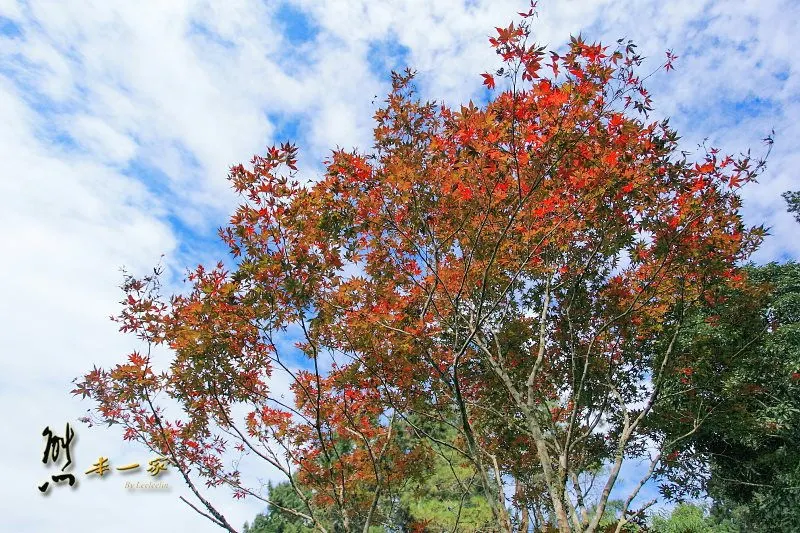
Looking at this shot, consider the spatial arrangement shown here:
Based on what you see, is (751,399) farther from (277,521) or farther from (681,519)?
(277,521)

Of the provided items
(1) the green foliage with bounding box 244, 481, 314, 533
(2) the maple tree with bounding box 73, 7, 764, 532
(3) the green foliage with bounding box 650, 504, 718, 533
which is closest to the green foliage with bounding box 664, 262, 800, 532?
(2) the maple tree with bounding box 73, 7, 764, 532

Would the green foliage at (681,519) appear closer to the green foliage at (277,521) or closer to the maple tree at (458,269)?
the green foliage at (277,521)

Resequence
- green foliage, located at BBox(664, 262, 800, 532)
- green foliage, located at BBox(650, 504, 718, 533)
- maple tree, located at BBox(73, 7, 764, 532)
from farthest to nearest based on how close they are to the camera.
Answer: green foliage, located at BBox(650, 504, 718, 533), green foliage, located at BBox(664, 262, 800, 532), maple tree, located at BBox(73, 7, 764, 532)

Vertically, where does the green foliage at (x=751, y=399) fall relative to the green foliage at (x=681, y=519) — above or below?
above

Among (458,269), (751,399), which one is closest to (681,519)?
(751,399)

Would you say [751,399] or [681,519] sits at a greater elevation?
[751,399]

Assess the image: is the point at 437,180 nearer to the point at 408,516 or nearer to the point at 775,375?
the point at 775,375

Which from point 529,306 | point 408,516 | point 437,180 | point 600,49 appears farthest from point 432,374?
point 408,516

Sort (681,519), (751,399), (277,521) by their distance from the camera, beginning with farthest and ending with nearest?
1. (681,519)
2. (277,521)
3. (751,399)

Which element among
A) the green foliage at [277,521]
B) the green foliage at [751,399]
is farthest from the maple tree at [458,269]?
the green foliage at [277,521]

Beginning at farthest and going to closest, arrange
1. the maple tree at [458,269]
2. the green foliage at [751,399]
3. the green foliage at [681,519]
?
1. the green foliage at [681,519]
2. the green foliage at [751,399]
3. the maple tree at [458,269]

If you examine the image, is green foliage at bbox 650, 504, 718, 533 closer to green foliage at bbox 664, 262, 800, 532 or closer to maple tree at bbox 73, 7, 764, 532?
green foliage at bbox 664, 262, 800, 532

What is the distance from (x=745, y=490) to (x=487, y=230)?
44.9 ft

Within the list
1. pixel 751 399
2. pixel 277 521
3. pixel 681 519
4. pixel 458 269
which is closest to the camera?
pixel 458 269
